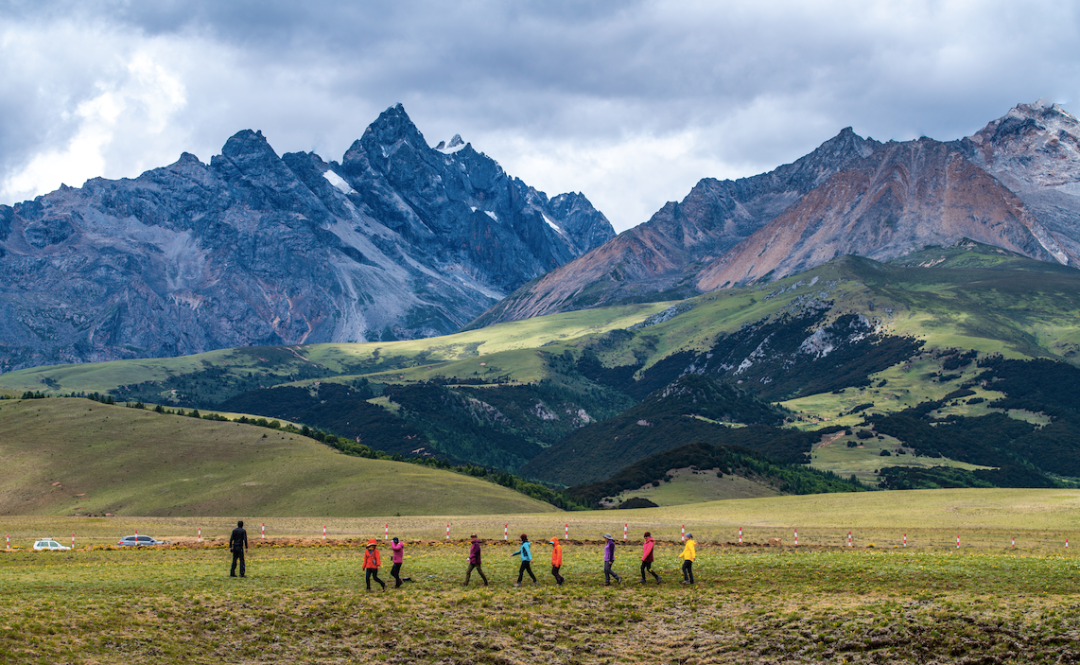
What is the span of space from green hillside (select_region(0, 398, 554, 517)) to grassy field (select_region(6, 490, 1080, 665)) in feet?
214

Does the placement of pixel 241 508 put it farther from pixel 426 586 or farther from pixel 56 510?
pixel 426 586

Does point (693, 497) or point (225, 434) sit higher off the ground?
point (225, 434)

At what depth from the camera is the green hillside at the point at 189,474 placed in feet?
406

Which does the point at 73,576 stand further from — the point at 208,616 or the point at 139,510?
the point at 139,510

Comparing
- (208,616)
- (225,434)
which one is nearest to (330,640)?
(208,616)

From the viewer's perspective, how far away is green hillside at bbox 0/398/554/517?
123625 millimetres

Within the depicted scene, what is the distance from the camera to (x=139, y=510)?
4966 inches

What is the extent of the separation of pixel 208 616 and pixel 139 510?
97.3m

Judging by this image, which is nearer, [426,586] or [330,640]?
[330,640]

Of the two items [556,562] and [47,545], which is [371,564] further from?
[47,545]

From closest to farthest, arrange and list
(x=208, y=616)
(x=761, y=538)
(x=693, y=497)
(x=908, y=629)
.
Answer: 1. (x=908, y=629)
2. (x=208, y=616)
3. (x=761, y=538)
4. (x=693, y=497)

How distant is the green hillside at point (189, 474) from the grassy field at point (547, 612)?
214 ft

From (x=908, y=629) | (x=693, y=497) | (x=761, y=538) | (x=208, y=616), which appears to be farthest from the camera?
(x=693, y=497)

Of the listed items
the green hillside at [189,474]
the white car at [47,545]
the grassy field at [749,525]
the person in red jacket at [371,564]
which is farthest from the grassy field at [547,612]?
the green hillside at [189,474]
